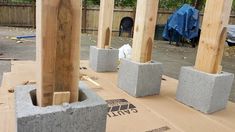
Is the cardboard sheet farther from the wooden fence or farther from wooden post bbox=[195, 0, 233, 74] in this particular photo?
the wooden fence

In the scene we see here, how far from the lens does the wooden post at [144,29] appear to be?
3.04 m

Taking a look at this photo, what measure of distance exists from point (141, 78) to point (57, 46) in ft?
6.31

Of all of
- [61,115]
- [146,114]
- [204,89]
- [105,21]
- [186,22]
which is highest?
[186,22]

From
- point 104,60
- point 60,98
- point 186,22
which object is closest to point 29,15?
point 186,22

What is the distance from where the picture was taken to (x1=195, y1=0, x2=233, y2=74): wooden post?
107 inches

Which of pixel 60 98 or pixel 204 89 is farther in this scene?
pixel 204 89

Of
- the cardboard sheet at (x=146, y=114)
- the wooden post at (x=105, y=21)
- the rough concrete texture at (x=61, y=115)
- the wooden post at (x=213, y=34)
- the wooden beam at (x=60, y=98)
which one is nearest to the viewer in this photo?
the rough concrete texture at (x=61, y=115)

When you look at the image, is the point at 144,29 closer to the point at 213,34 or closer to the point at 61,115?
the point at 213,34

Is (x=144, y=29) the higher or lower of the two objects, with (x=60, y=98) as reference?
higher

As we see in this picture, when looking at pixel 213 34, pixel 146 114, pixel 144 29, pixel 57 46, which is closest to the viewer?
pixel 57 46

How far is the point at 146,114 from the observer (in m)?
2.64

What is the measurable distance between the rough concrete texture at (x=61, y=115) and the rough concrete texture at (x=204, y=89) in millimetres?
1675

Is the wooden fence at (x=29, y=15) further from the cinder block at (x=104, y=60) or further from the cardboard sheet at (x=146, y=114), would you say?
the cardboard sheet at (x=146, y=114)

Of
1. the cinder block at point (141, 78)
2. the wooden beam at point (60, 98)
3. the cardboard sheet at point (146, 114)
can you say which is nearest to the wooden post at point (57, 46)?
the wooden beam at point (60, 98)
